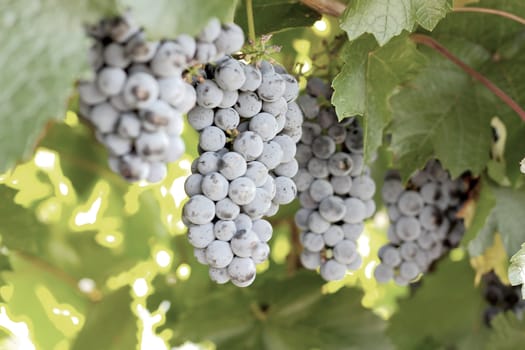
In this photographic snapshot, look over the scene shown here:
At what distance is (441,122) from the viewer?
1231 mm

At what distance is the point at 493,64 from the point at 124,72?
0.82 meters

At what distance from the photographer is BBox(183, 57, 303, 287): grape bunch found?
826 mm

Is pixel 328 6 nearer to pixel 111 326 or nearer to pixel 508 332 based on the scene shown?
pixel 508 332

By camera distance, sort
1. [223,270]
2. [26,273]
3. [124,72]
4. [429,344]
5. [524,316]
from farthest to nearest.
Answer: [429,344], [26,273], [524,316], [223,270], [124,72]

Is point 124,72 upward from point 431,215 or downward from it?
downward

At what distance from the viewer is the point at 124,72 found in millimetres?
688

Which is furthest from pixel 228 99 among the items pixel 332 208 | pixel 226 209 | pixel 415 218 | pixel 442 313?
pixel 442 313

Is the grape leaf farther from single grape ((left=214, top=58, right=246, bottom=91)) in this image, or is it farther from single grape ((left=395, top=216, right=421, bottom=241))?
single grape ((left=214, top=58, right=246, bottom=91))

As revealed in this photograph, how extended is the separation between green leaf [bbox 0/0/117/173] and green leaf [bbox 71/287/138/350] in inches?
40.6

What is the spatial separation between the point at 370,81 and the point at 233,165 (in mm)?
291

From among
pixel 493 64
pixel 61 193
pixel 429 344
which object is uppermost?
pixel 61 193

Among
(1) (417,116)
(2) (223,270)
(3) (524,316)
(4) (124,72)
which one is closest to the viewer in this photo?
(4) (124,72)

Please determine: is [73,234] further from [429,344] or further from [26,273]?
[429,344]

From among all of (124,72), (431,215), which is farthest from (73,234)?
(124,72)
